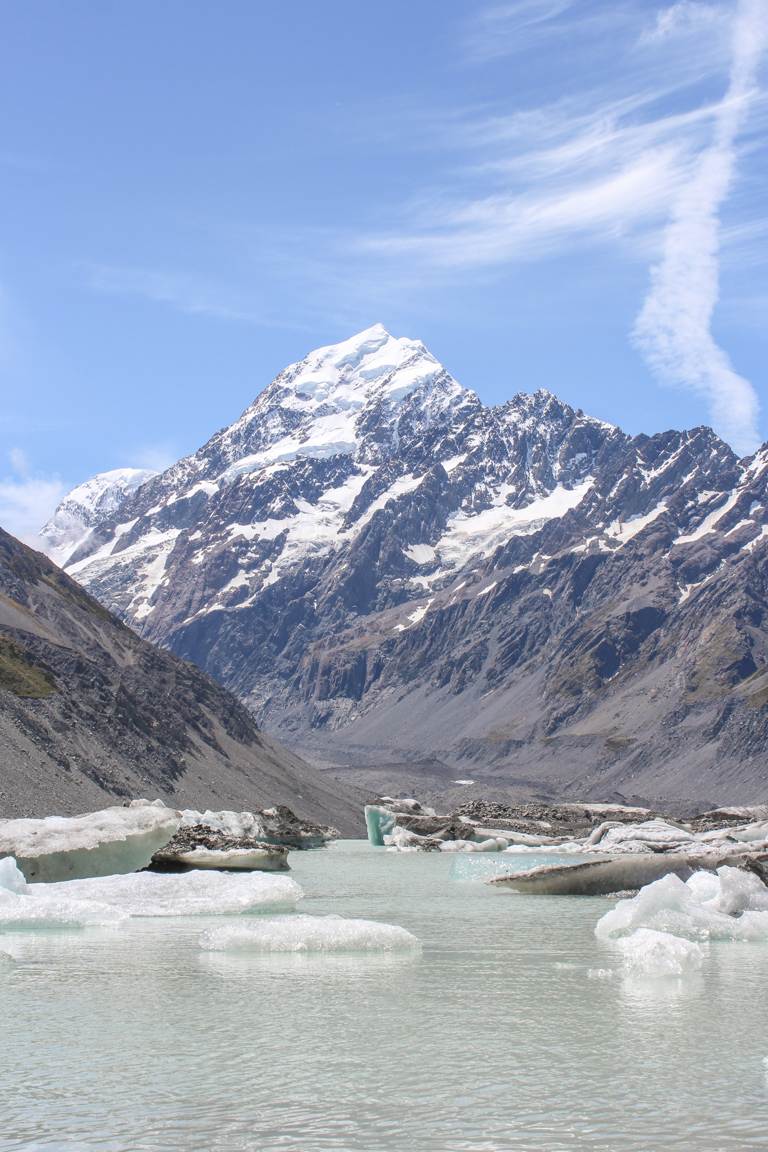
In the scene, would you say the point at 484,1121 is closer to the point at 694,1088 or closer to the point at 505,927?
the point at 694,1088

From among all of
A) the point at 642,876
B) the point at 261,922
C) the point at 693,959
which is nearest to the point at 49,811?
the point at 642,876

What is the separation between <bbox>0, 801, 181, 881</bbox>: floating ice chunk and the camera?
4628 cm

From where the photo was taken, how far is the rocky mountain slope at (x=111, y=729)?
10469 cm

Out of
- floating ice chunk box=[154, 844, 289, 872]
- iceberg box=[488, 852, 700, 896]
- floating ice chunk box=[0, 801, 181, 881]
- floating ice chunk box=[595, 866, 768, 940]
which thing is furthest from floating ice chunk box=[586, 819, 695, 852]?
floating ice chunk box=[595, 866, 768, 940]

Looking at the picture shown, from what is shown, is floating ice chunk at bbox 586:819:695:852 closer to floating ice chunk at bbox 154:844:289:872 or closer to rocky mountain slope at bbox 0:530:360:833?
floating ice chunk at bbox 154:844:289:872

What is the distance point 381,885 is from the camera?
63.6 metres

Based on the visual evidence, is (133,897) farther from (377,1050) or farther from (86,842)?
(377,1050)

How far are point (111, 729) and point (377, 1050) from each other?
369ft

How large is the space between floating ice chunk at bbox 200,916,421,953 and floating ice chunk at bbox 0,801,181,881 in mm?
14954

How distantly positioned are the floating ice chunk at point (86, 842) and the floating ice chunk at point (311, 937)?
49.1 feet

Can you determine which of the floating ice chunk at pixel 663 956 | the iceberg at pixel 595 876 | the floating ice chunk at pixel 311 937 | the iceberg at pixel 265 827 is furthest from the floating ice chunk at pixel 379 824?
the floating ice chunk at pixel 663 956

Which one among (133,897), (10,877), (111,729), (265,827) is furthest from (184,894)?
(111,729)

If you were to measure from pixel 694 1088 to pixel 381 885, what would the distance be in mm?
45574

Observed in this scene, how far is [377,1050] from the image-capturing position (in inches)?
840
